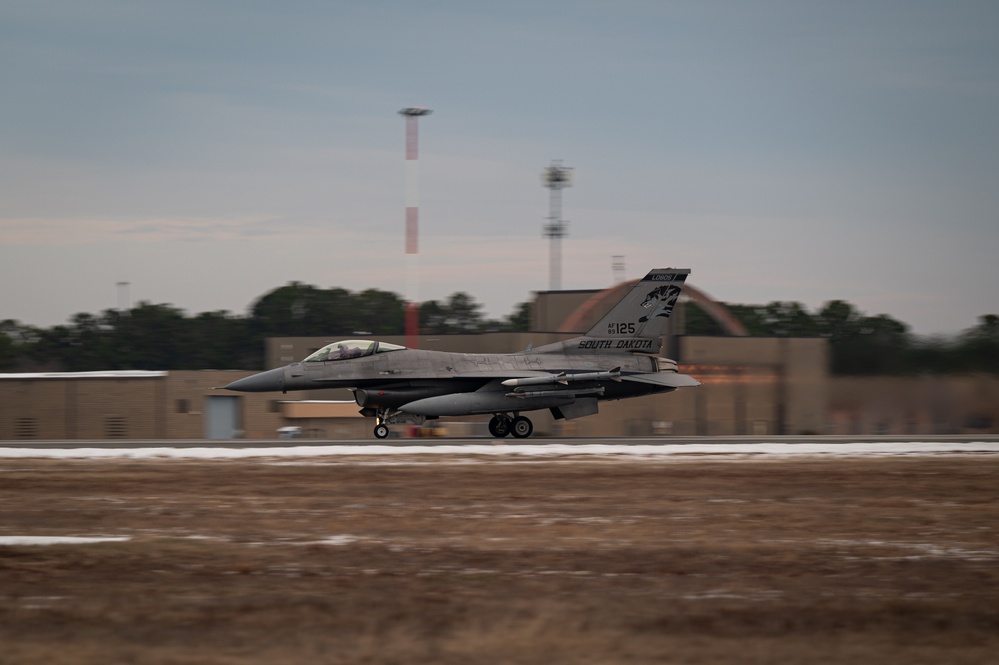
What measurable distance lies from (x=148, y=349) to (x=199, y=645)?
94.9 meters

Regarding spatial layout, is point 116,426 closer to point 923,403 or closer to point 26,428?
point 26,428

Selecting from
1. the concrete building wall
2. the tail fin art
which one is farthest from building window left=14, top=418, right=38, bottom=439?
the concrete building wall

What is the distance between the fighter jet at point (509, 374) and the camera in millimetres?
30562

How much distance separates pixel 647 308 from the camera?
32000mm

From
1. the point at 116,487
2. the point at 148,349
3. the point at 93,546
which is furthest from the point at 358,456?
the point at 148,349

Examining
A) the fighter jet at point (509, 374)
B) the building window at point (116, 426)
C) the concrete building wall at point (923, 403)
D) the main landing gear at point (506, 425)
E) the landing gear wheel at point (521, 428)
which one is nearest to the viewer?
the fighter jet at point (509, 374)

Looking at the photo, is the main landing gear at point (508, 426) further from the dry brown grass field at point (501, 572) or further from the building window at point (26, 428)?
the building window at point (26, 428)

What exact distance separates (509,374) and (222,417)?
17.1m

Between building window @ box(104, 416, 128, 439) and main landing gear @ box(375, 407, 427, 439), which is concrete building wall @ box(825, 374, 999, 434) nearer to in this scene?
main landing gear @ box(375, 407, 427, 439)

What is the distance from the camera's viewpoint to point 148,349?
97188mm

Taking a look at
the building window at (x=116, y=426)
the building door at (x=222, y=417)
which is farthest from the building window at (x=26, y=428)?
the building door at (x=222, y=417)

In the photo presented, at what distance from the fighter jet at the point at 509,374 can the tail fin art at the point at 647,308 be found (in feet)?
0.10

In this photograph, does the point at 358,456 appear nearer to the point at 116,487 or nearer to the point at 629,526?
the point at 116,487

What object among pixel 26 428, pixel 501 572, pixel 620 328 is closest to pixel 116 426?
pixel 26 428
